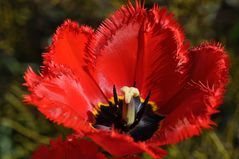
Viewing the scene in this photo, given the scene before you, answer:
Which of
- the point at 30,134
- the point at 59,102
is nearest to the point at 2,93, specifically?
the point at 30,134

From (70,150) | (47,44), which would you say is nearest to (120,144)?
(70,150)

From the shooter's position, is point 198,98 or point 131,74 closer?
point 198,98

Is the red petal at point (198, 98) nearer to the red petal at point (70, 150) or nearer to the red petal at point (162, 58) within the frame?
the red petal at point (162, 58)

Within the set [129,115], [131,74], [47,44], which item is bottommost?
[129,115]

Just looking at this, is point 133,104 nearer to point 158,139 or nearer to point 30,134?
point 158,139

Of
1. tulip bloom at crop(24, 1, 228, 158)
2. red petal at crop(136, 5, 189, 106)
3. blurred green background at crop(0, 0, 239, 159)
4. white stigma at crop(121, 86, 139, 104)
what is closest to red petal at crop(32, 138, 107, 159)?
tulip bloom at crop(24, 1, 228, 158)

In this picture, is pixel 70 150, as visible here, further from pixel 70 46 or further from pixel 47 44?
pixel 47 44
